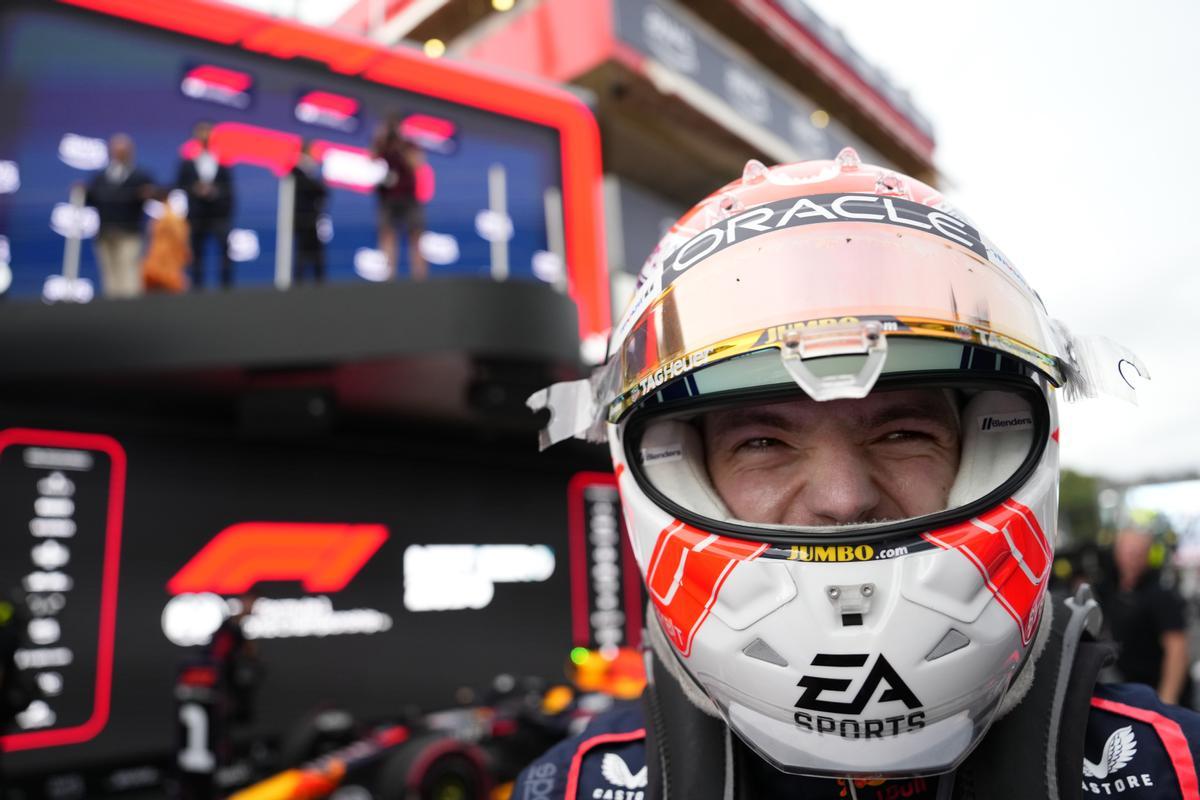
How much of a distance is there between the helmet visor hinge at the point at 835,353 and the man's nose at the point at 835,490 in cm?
9

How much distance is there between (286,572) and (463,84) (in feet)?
15.8

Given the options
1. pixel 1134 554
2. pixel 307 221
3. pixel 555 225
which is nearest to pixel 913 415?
pixel 1134 554

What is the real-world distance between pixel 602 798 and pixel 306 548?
569 centimetres

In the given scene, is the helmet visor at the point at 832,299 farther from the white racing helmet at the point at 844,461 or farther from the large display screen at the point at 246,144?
the large display screen at the point at 246,144

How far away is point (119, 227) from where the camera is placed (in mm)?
5570

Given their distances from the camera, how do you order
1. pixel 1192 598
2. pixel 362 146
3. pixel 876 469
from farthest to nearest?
pixel 1192 598 < pixel 362 146 < pixel 876 469

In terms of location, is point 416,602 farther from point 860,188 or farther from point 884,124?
point 884,124

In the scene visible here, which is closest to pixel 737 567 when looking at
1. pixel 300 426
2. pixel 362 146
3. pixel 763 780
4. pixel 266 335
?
pixel 763 780

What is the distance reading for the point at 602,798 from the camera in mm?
996

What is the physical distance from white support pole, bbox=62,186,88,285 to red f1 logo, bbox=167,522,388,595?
2118 millimetres

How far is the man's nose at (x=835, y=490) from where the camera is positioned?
894mm

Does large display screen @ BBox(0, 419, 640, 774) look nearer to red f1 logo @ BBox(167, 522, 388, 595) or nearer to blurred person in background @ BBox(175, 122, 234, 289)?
red f1 logo @ BBox(167, 522, 388, 595)

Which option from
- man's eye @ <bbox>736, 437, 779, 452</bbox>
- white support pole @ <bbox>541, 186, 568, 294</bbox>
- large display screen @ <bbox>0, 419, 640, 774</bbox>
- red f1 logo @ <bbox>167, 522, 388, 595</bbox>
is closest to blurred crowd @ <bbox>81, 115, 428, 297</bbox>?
large display screen @ <bbox>0, 419, 640, 774</bbox>

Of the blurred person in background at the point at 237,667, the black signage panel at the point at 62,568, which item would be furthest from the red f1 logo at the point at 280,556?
the blurred person in background at the point at 237,667
